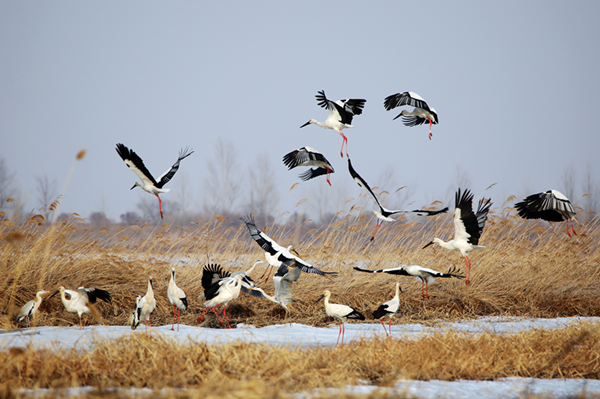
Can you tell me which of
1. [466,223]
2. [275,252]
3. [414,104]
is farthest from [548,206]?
[275,252]

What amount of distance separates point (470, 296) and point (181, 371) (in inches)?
187

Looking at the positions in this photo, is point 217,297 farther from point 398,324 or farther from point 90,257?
point 90,257

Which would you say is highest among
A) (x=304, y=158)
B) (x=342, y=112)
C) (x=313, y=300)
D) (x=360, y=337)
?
(x=342, y=112)

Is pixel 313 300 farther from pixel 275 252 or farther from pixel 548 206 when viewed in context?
pixel 548 206

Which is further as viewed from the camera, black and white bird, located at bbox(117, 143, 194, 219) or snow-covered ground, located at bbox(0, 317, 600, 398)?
black and white bird, located at bbox(117, 143, 194, 219)

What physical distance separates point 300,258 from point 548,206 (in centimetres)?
328

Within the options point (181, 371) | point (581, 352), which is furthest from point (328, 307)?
point (581, 352)

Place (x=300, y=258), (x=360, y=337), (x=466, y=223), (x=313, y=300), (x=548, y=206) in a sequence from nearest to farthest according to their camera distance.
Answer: (x=360, y=337), (x=466, y=223), (x=300, y=258), (x=548, y=206), (x=313, y=300)

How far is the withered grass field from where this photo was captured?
8.30ft

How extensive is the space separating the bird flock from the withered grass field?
394 millimetres

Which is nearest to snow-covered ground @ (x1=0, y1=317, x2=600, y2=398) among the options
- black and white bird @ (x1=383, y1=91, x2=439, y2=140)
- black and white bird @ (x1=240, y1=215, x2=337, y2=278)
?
black and white bird @ (x1=240, y1=215, x2=337, y2=278)

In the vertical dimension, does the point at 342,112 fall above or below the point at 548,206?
above

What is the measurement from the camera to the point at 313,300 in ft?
19.4

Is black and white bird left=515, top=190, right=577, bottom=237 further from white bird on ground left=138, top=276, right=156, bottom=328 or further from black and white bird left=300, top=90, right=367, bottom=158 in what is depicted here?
white bird on ground left=138, top=276, right=156, bottom=328
